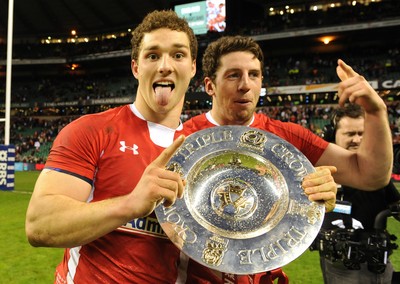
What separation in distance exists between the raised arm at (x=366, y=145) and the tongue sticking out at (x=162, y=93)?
66cm

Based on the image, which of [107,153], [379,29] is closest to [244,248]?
[107,153]

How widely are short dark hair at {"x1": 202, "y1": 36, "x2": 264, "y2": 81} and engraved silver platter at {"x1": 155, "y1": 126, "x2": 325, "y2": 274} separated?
77 cm

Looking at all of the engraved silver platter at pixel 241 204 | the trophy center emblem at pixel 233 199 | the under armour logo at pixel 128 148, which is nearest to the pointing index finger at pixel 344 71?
the engraved silver platter at pixel 241 204

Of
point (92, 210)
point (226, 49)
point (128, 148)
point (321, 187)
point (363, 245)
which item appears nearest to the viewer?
point (92, 210)

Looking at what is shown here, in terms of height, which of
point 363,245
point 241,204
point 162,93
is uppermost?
point 162,93

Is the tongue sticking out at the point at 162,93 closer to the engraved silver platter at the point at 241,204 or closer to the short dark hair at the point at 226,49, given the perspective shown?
the engraved silver platter at the point at 241,204

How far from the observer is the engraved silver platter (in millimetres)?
1258

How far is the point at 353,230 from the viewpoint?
7.64 feet

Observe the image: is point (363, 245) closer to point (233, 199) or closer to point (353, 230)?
point (353, 230)

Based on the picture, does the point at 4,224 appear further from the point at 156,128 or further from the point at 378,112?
the point at 378,112

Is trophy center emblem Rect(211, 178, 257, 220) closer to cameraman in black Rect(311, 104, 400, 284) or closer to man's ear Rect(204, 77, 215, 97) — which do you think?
man's ear Rect(204, 77, 215, 97)

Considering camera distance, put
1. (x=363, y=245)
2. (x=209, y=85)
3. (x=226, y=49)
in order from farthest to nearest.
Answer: (x=209, y=85), (x=363, y=245), (x=226, y=49)

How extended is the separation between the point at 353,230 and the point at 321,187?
3.83 ft

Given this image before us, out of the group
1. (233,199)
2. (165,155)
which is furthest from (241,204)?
(165,155)
